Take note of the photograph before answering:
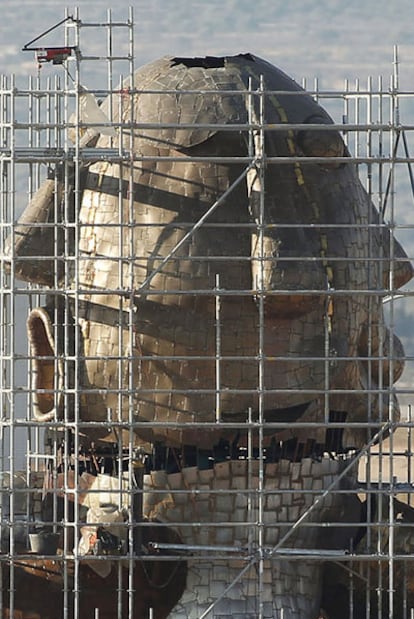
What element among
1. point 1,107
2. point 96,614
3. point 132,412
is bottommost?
point 96,614

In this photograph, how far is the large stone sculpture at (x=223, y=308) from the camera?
35.9m

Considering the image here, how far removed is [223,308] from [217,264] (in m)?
0.69

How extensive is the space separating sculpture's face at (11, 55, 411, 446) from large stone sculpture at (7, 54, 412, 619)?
0.10 ft

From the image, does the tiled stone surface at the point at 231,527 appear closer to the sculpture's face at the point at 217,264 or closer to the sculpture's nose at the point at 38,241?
the sculpture's face at the point at 217,264

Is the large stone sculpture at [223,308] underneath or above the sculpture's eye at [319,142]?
underneath

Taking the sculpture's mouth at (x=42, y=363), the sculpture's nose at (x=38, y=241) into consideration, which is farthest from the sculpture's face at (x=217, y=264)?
the sculpture's mouth at (x=42, y=363)

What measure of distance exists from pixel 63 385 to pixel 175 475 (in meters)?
2.30

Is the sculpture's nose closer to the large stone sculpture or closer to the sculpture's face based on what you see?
the large stone sculpture

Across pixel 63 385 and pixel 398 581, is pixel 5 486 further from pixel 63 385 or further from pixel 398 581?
pixel 398 581

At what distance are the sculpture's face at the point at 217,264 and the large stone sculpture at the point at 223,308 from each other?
0.10 ft

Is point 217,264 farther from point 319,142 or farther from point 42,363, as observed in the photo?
point 42,363

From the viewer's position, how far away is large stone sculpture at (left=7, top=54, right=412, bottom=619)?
35.9 meters

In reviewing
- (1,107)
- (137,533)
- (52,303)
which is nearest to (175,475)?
(137,533)

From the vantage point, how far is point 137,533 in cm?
3619
